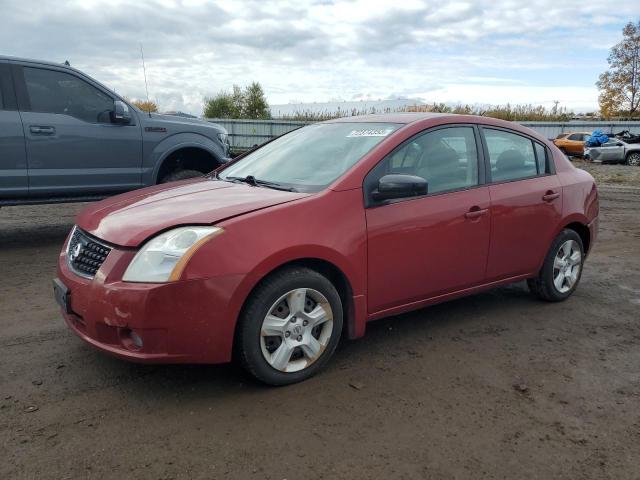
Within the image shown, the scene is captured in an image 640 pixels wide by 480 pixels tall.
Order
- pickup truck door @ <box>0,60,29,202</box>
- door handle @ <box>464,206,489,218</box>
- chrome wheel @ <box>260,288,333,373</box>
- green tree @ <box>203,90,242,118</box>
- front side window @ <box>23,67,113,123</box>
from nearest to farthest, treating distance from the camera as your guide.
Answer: chrome wheel @ <box>260,288,333,373</box> → door handle @ <box>464,206,489,218</box> → pickup truck door @ <box>0,60,29,202</box> → front side window @ <box>23,67,113,123</box> → green tree @ <box>203,90,242,118</box>

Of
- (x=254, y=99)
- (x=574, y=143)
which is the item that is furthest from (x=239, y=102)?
(x=574, y=143)

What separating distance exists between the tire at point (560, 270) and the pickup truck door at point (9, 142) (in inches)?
214

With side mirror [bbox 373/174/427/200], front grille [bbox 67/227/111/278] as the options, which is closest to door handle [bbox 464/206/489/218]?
side mirror [bbox 373/174/427/200]

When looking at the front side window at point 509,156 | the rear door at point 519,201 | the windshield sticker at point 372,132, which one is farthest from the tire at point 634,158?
the windshield sticker at point 372,132

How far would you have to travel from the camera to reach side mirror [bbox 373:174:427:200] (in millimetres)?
3455

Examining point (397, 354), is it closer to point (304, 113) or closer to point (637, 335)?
point (637, 335)

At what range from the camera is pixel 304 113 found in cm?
3362

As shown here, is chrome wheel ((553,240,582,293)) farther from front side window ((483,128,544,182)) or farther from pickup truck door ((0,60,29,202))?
pickup truck door ((0,60,29,202))

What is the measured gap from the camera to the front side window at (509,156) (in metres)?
4.32

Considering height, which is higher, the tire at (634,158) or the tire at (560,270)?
the tire at (560,270)

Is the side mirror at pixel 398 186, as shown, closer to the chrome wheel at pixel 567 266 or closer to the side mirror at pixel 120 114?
the chrome wheel at pixel 567 266

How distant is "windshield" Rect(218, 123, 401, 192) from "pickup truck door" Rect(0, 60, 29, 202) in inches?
119

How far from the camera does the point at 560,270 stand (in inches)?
189

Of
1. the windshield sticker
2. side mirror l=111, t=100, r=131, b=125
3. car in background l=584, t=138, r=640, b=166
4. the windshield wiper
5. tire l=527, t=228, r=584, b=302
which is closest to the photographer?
the windshield wiper
